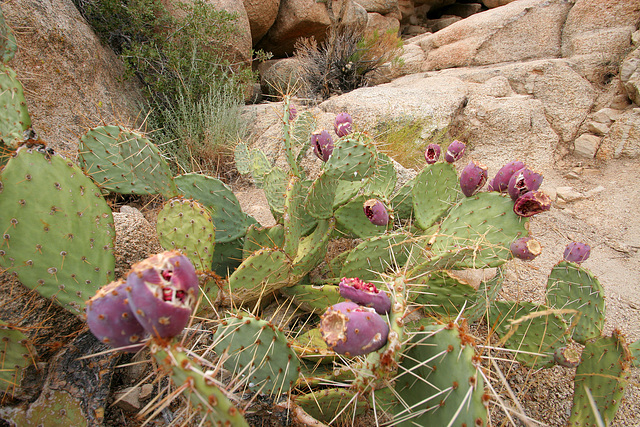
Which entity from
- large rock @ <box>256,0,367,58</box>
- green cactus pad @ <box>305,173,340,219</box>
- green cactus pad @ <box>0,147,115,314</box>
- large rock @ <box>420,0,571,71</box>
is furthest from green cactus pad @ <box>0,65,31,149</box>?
large rock @ <box>256,0,367,58</box>

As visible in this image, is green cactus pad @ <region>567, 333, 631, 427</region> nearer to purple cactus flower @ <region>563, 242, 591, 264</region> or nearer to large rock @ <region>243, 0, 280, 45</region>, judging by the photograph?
purple cactus flower @ <region>563, 242, 591, 264</region>

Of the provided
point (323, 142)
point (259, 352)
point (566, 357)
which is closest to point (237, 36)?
point (323, 142)

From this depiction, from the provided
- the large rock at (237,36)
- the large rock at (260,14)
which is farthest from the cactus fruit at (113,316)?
the large rock at (260,14)

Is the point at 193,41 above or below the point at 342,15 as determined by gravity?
above

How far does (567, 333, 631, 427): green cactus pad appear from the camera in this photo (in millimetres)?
1043

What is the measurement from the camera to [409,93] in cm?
392

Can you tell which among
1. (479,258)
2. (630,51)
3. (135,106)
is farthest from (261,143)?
(630,51)

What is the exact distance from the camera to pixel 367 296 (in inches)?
28.7

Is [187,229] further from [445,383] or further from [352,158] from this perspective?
[445,383]

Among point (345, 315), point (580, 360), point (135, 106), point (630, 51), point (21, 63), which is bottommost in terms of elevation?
point (630, 51)

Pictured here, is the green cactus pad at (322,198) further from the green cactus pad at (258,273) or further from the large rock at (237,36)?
the large rock at (237,36)

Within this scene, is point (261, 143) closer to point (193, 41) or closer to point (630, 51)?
point (193, 41)

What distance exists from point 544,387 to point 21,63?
380cm

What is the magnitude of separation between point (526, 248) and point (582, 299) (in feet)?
1.57
